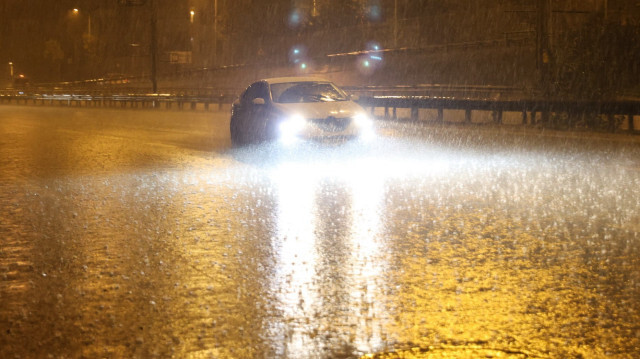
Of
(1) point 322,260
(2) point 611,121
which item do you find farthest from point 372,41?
(1) point 322,260

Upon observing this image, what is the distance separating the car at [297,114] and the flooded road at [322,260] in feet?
5.99

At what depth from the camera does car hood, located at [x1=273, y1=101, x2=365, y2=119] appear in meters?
16.9

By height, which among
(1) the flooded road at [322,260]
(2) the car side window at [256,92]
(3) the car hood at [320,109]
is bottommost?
(1) the flooded road at [322,260]

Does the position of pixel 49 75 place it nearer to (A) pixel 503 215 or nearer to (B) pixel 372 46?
(B) pixel 372 46

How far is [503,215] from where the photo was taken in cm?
951

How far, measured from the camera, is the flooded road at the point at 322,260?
489cm

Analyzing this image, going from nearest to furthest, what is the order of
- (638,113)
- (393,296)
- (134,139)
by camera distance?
(393,296) < (638,113) < (134,139)

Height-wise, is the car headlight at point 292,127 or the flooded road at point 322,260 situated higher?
the car headlight at point 292,127

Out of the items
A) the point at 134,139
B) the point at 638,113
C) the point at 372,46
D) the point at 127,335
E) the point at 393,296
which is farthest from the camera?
the point at 372,46

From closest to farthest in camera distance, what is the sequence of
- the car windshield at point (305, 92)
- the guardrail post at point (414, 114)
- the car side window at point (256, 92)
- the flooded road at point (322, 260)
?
the flooded road at point (322, 260), the car windshield at point (305, 92), the car side window at point (256, 92), the guardrail post at point (414, 114)

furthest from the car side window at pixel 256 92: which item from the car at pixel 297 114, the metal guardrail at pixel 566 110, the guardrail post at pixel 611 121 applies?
the guardrail post at pixel 611 121

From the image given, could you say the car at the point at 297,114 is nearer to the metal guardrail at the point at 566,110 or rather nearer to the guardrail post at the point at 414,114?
the metal guardrail at the point at 566,110

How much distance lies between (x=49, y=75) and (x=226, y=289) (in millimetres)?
132168

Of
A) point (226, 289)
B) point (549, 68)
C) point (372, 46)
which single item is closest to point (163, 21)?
point (372, 46)
